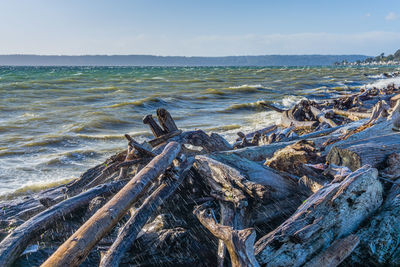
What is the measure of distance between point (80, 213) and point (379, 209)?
279cm

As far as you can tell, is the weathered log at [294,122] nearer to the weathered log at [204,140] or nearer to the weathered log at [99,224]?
the weathered log at [204,140]

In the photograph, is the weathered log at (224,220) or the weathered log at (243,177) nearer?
the weathered log at (224,220)

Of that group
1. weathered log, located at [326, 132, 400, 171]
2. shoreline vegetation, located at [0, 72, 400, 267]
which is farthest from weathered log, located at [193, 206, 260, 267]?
weathered log, located at [326, 132, 400, 171]

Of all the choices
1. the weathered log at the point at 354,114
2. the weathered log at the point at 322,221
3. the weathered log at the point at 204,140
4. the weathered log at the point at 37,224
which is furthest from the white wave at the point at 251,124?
the weathered log at the point at 322,221

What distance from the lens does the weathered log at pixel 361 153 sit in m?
3.17

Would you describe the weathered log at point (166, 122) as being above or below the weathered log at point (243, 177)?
above

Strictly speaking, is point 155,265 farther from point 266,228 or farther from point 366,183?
point 366,183

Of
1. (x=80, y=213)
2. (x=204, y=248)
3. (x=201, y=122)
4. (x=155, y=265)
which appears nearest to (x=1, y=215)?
(x=80, y=213)

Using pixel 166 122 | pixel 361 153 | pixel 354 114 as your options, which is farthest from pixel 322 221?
pixel 354 114

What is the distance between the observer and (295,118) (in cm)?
898

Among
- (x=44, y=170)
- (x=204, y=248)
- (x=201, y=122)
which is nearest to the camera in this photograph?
(x=204, y=248)

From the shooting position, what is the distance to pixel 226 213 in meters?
2.71

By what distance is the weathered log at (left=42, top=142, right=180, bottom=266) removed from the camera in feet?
5.74

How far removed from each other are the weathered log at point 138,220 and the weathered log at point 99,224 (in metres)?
0.20
